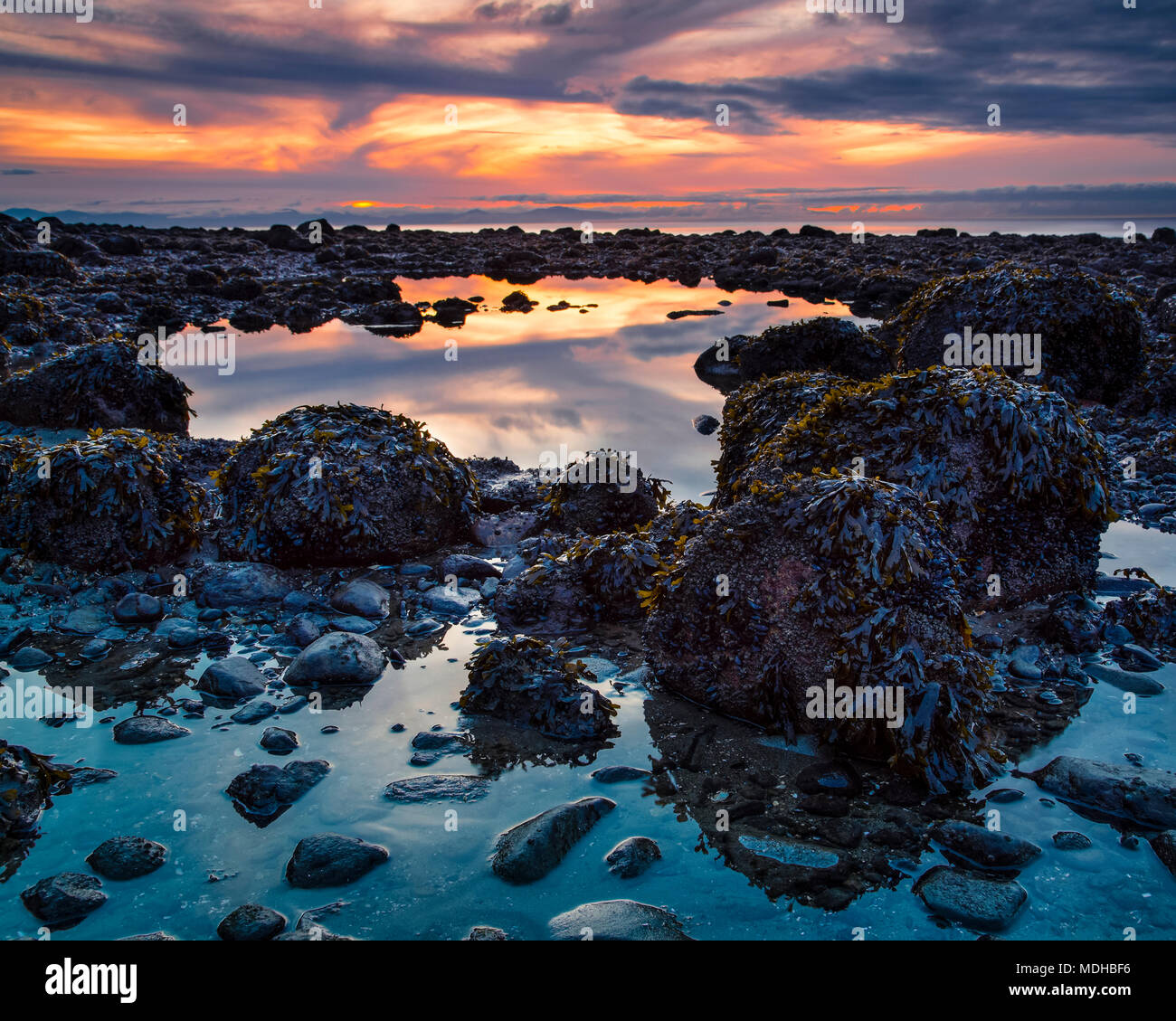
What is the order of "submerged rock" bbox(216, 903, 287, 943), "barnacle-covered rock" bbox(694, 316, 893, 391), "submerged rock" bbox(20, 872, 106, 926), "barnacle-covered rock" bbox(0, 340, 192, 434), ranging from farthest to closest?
"barnacle-covered rock" bbox(694, 316, 893, 391) < "barnacle-covered rock" bbox(0, 340, 192, 434) < "submerged rock" bbox(20, 872, 106, 926) < "submerged rock" bbox(216, 903, 287, 943)

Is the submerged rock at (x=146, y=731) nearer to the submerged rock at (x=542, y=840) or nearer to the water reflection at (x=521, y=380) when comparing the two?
the submerged rock at (x=542, y=840)

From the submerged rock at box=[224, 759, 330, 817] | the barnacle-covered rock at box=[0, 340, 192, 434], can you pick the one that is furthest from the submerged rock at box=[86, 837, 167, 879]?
the barnacle-covered rock at box=[0, 340, 192, 434]

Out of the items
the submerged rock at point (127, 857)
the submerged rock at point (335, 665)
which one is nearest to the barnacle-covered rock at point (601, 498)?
the submerged rock at point (335, 665)

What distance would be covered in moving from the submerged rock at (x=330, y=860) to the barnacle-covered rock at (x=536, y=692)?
131 centimetres

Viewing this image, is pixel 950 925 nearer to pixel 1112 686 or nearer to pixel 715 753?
pixel 715 753

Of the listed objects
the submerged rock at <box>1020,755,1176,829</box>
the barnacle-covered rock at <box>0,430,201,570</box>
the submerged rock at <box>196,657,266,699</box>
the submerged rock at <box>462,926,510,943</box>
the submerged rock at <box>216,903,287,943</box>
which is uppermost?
the barnacle-covered rock at <box>0,430,201,570</box>

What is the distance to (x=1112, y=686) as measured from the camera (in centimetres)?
521

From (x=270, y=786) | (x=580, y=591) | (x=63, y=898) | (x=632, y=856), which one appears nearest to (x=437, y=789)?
(x=270, y=786)

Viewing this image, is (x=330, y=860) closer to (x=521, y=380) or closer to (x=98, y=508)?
(x=98, y=508)

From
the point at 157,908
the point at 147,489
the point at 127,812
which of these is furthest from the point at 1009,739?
the point at 147,489

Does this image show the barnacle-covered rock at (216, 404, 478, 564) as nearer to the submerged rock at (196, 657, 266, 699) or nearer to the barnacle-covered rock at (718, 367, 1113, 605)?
the submerged rock at (196, 657, 266, 699)

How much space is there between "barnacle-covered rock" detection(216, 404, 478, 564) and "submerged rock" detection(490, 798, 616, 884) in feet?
13.1

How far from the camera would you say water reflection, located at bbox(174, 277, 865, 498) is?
477 inches
